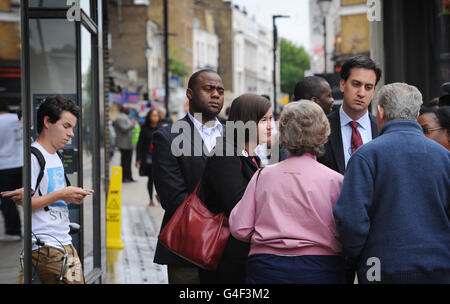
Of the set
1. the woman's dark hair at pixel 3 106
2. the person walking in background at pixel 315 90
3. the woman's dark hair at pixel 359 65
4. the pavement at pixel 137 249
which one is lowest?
the pavement at pixel 137 249

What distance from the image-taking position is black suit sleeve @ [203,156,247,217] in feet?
12.9

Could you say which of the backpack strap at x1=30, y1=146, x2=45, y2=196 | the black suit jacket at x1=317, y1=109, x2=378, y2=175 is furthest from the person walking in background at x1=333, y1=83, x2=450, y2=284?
the backpack strap at x1=30, y1=146, x2=45, y2=196

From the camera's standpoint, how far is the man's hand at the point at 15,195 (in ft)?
14.8

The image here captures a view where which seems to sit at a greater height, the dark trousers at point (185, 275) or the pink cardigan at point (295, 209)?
the pink cardigan at point (295, 209)

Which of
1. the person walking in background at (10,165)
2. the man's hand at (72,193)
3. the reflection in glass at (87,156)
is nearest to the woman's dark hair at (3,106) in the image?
the person walking in background at (10,165)

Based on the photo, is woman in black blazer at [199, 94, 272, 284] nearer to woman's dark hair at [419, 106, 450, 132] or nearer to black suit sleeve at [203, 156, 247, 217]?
black suit sleeve at [203, 156, 247, 217]

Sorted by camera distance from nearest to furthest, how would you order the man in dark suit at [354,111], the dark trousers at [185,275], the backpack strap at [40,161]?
1. the dark trousers at [185,275]
2. the man in dark suit at [354,111]
3. the backpack strap at [40,161]

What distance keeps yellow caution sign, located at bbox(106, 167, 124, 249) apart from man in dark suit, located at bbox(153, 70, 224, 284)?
21.0ft

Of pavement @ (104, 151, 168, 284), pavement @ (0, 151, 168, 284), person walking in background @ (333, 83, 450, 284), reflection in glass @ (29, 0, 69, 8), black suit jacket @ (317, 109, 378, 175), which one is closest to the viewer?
person walking in background @ (333, 83, 450, 284)

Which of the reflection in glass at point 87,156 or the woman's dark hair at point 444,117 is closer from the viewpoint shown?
the woman's dark hair at point 444,117

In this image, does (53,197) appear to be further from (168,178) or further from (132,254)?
(132,254)

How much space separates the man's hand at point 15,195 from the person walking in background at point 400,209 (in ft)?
6.68

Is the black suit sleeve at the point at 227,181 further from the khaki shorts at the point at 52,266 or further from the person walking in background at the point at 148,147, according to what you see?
the person walking in background at the point at 148,147

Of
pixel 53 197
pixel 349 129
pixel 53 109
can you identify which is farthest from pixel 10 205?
pixel 349 129
